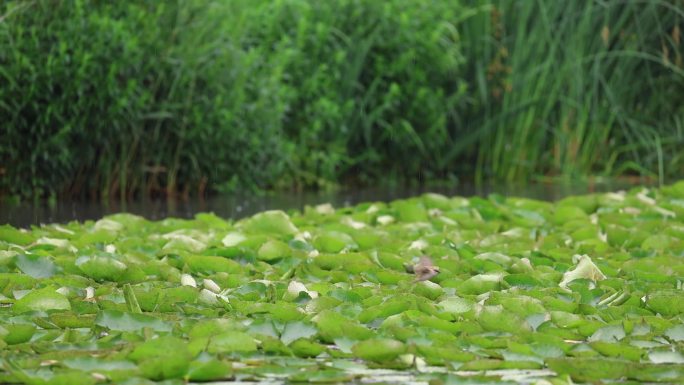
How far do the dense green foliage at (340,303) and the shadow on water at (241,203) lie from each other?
0.90 m

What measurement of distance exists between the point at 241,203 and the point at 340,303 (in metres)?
3.42

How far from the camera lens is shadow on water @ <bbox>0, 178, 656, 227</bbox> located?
16.2ft

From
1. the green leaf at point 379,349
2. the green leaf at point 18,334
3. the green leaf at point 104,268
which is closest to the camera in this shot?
the green leaf at point 379,349

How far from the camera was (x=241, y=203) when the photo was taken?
233 inches

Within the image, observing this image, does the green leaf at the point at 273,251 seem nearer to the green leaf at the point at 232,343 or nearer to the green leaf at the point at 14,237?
the green leaf at the point at 14,237

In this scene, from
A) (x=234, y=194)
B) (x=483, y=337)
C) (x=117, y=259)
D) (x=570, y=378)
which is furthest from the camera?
(x=234, y=194)

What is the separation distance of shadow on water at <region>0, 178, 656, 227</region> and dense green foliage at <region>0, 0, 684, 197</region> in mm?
176

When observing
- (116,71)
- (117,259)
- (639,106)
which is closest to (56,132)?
(116,71)

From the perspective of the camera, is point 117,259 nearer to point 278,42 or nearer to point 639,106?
point 278,42

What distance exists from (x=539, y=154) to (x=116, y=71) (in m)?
3.87

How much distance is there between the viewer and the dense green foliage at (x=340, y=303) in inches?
78.2

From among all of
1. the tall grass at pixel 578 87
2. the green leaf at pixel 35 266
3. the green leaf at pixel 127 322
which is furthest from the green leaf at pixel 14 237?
the tall grass at pixel 578 87

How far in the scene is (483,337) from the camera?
7.30 feet

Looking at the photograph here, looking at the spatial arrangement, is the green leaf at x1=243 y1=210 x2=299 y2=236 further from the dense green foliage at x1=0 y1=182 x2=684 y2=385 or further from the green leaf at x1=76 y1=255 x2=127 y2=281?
the green leaf at x1=76 y1=255 x2=127 y2=281
